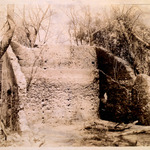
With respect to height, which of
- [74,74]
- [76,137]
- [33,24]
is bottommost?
[76,137]

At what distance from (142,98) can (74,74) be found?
1185 mm

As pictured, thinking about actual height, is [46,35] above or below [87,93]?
above

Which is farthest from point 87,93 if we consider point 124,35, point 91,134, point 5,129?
point 5,129

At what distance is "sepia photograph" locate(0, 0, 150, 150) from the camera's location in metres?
3.42

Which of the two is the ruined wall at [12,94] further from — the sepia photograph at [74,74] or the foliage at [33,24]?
the foliage at [33,24]

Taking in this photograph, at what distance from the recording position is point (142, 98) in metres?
3.58

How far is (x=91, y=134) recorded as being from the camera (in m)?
3.44

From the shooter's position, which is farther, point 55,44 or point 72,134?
point 55,44

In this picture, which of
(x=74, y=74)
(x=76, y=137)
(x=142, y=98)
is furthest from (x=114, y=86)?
(x=76, y=137)

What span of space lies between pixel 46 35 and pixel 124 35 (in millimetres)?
1334

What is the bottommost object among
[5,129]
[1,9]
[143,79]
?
[5,129]

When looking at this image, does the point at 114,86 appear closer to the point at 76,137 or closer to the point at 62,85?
the point at 62,85

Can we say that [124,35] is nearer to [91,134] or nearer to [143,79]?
[143,79]

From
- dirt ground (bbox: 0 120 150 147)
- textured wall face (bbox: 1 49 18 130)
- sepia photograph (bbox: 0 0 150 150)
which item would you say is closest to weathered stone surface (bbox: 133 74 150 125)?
sepia photograph (bbox: 0 0 150 150)
